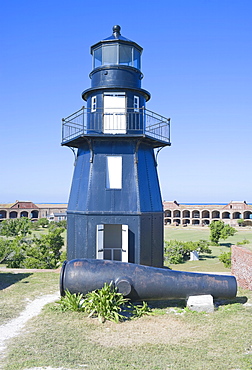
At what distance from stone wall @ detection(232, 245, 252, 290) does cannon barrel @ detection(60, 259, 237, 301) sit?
279 centimetres

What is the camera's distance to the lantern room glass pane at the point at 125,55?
14.7m

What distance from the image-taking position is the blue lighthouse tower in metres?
13.8

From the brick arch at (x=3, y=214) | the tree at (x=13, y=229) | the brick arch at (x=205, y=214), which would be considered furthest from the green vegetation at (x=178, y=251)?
the brick arch at (x=3, y=214)

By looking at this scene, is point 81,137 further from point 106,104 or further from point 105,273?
point 105,273

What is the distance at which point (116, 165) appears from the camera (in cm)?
1421

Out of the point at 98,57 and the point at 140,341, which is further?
the point at 98,57

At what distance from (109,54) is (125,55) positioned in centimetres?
70

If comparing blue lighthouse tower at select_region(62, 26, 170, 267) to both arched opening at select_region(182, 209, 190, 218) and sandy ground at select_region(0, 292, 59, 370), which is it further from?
arched opening at select_region(182, 209, 190, 218)

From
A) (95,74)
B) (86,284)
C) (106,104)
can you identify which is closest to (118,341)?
(86,284)

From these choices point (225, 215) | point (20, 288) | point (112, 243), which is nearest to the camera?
point (20, 288)

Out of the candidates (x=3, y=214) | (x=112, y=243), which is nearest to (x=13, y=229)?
(x=3, y=214)

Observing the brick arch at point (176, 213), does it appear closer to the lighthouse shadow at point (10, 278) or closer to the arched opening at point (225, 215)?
the arched opening at point (225, 215)

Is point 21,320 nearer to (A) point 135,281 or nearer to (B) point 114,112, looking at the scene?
(A) point 135,281

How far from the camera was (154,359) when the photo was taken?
7023 mm
